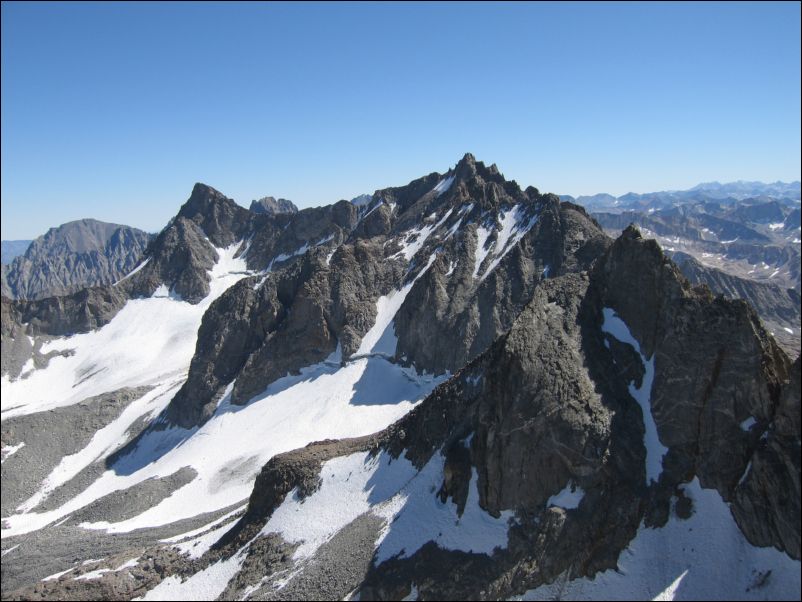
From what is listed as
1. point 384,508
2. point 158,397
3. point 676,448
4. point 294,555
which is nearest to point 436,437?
point 384,508

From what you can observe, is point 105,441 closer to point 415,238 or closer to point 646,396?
point 415,238

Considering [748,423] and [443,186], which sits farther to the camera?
[443,186]

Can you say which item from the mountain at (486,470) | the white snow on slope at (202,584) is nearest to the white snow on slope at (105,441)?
the mountain at (486,470)

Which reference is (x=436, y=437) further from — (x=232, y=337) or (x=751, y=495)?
(x=232, y=337)

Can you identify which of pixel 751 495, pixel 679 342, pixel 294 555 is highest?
pixel 679 342

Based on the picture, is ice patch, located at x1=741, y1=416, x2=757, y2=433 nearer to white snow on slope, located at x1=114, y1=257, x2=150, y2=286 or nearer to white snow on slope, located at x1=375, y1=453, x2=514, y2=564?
white snow on slope, located at x1=375, y1=453, x2=514, y2=564

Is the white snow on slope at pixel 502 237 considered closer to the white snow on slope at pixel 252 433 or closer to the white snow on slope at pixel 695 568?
the white snow on slope at pixel 252 433

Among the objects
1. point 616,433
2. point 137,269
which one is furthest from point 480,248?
point 137,269
